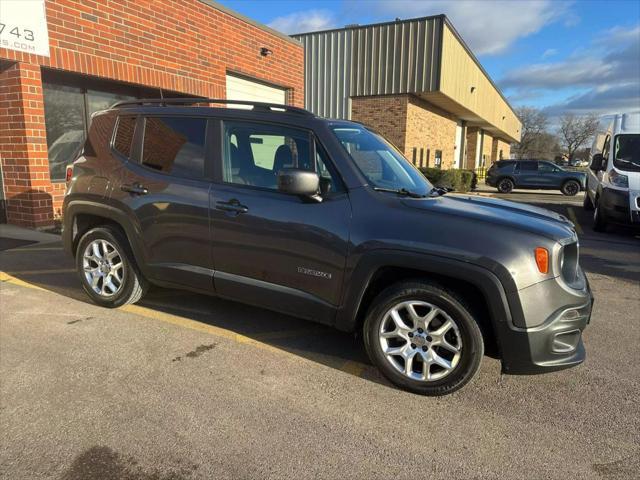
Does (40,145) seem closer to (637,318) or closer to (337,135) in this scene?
(337,135)

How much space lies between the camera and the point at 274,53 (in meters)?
13.2

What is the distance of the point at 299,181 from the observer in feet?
10.4

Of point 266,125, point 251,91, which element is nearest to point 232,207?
point 266,125

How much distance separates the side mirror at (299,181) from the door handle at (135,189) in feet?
5.11

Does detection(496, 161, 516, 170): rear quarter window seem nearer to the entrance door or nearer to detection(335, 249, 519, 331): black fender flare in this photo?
the entrance door

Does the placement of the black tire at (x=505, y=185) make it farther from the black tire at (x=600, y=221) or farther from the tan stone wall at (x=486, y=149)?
the tan stone wall at (x=486, y=149)

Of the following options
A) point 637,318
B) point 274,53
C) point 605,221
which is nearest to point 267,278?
point 637,318

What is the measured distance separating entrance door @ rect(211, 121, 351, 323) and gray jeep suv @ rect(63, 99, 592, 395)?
0.01 m

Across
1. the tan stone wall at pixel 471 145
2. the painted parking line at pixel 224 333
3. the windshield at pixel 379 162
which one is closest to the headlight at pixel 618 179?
the windshield at pixel 379 162

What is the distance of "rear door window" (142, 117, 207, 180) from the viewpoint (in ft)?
13.0

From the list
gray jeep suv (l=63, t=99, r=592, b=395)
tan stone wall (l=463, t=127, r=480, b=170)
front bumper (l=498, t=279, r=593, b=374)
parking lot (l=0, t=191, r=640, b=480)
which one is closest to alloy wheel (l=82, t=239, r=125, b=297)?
gray jeep suv (l=63, t=99, r=592, b=395)

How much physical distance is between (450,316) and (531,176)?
74.6ft

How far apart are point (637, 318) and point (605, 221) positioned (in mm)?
6247

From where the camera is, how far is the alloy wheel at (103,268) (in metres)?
4.55
